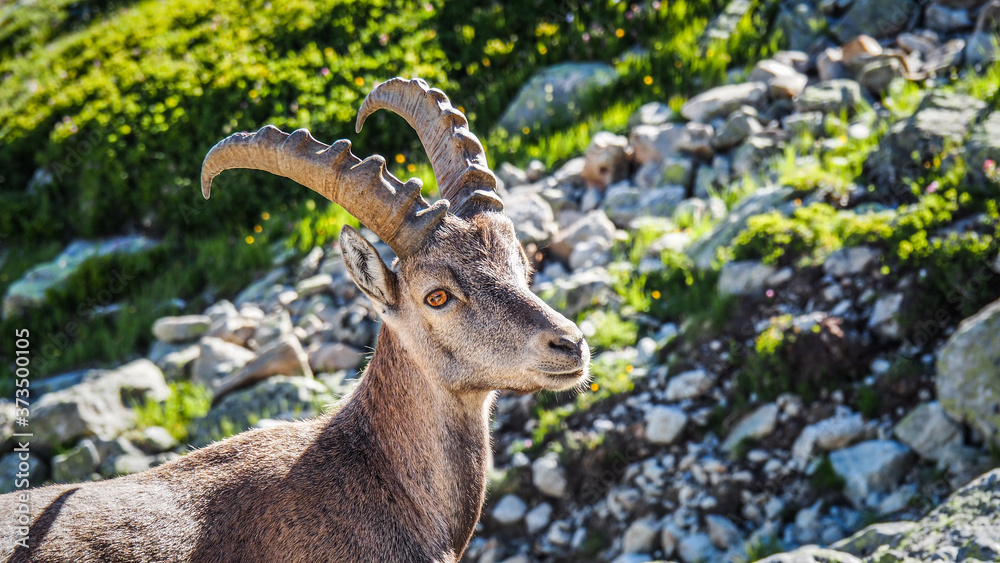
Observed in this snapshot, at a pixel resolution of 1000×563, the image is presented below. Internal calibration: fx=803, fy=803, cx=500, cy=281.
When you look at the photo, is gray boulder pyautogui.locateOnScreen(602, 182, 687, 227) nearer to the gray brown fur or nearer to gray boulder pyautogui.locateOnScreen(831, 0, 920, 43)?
gray boulder pyautogui.locateOnScreen(831, 0, 920, 43)

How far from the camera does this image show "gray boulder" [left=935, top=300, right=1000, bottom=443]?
630 centimetres

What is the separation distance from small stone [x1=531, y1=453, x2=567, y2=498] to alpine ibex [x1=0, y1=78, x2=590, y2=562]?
288 centimetres

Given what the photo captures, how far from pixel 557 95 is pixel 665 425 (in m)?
8.21

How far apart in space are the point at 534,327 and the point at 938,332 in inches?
180

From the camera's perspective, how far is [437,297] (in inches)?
197

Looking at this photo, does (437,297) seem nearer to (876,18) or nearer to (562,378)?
(562,378)

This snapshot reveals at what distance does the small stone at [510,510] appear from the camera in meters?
8.08

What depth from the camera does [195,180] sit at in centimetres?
1534

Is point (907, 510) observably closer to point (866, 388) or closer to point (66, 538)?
point (866, 388)

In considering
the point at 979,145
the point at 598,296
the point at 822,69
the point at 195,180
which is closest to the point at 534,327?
the point at 598,296

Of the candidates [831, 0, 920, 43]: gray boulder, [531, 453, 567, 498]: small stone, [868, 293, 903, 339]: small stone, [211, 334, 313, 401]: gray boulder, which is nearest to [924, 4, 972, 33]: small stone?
[831, 0, 920, 43]: gray boulder

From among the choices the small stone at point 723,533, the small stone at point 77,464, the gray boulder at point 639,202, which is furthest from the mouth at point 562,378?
the small stone at point 77,464

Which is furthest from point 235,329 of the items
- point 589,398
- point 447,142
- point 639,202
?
point 447,142

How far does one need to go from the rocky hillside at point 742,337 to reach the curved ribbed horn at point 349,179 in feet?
6.98
